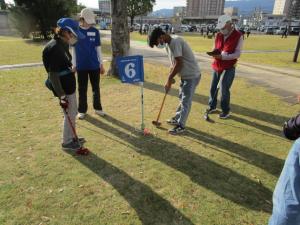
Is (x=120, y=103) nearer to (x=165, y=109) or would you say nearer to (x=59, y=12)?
(x=165, y=109)

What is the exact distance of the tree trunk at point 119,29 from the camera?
9.23 metres

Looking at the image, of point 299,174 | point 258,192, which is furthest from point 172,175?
point 299,174

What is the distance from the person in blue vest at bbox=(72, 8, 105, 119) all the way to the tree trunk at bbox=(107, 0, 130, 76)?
3704 mm

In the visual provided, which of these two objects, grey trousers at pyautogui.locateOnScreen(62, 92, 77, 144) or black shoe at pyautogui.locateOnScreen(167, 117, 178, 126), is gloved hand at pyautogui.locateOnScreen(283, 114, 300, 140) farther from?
black shoe at pyautogui.locateOnScreen(167, 117, 178, 126)

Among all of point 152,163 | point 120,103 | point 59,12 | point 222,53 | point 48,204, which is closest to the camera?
point 48,204

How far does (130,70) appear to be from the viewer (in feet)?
16.8

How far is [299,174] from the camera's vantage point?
1693mm

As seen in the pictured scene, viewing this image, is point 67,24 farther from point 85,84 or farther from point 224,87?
point 224,87

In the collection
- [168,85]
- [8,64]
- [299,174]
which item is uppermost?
[299,174]

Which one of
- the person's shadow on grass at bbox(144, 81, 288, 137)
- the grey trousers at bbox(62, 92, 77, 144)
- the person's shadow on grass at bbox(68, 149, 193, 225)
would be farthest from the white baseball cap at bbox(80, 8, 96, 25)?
the person's shadow on grass at bbox(144, 81, 288, 137)

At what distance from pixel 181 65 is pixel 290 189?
348 centimetres

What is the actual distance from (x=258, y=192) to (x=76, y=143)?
3.10m

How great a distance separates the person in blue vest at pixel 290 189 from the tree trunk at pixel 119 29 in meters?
8.39

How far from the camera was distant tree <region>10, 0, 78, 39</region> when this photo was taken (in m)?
26.3
